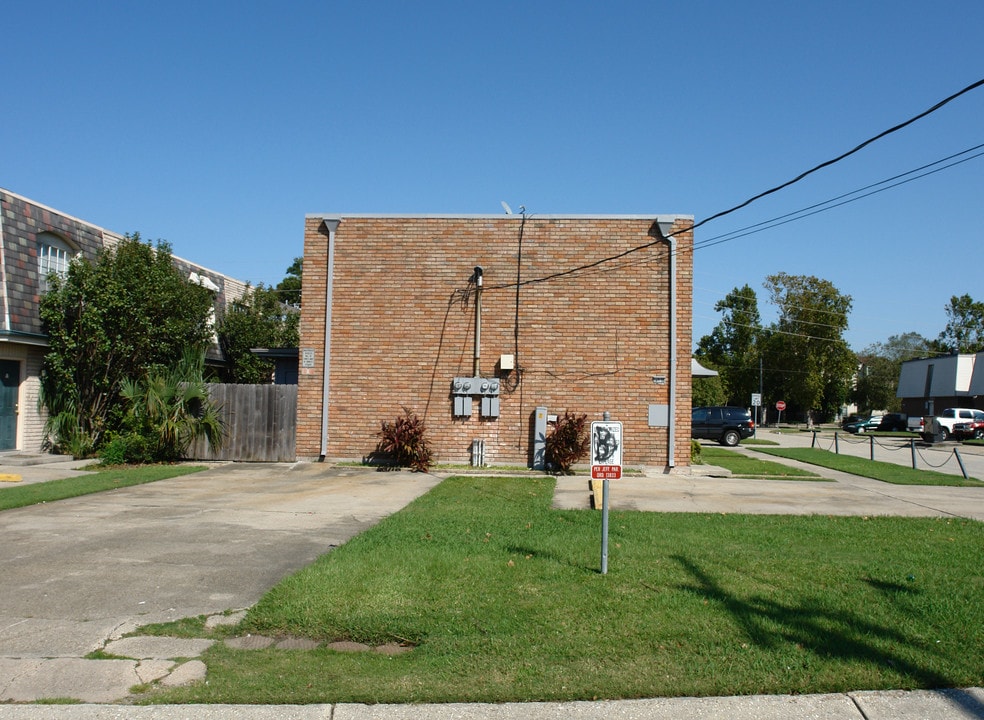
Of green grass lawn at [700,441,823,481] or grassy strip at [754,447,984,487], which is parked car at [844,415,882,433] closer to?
grassy strip at [754,447,984,487]

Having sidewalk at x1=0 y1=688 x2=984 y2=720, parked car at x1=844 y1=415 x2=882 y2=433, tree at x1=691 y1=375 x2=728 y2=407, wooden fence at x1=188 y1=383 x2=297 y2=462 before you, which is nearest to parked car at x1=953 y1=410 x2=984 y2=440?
parked car at x1=844 y1=415 x2=882 y2=433

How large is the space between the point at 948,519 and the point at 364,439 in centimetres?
1236

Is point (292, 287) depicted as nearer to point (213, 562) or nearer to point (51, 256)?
point (51, 256)

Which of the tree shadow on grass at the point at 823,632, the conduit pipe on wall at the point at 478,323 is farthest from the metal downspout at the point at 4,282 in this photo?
the tree shadow on grass at the point at 823,632

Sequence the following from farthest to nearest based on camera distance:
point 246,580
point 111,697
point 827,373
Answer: point 827,373 < point 246,580 < point 111,697

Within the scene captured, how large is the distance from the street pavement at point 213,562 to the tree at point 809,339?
5377 cm

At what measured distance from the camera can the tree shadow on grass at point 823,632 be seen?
566 centimetres

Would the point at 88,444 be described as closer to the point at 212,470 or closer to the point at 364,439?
the point at 212,470

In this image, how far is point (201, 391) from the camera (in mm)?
19312

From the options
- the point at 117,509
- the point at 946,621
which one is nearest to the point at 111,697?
the point at 946,621

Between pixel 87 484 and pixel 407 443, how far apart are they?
666 centimetres

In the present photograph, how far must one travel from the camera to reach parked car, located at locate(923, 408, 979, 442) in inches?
1697

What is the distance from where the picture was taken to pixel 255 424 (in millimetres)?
19672

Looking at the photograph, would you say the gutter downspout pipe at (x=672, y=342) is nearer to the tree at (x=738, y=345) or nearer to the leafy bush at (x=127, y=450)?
the leafy bush at (x=127, y=450)
